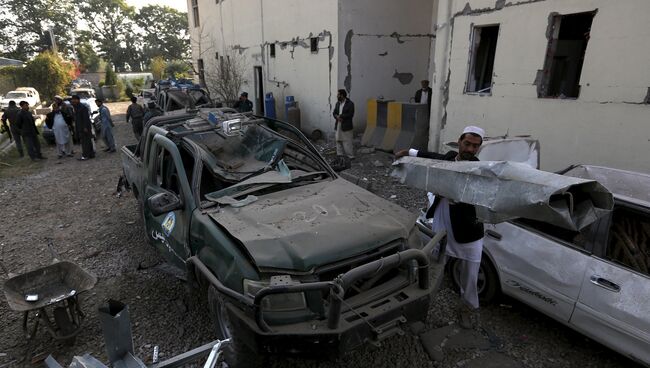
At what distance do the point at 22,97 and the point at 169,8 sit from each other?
41.1 meters

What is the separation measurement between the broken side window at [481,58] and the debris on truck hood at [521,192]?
19.2ft

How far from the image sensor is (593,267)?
2.94 m

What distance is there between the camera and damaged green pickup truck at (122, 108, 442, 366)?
244 cm

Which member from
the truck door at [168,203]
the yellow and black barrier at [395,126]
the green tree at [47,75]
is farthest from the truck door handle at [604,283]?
the green tree at [47,75]

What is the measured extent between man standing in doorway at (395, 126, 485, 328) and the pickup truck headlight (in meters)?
1.45

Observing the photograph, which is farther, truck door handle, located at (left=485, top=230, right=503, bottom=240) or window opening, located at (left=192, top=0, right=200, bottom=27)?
window opening, located at (left=192, top=0, right=200, bottom=27)

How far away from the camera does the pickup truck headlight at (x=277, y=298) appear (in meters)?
2.52

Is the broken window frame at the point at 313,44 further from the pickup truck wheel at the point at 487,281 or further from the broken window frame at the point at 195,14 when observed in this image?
the broken window frame at the point at 195,14

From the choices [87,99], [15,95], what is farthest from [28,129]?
[15,95]

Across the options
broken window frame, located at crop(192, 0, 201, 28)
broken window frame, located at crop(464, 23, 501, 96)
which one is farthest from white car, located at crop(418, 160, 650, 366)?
broken window frame, located at crop(192, 0, 201, 28)

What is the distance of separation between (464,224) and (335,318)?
1.50m

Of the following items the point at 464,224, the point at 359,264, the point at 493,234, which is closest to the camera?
the point at 359,264

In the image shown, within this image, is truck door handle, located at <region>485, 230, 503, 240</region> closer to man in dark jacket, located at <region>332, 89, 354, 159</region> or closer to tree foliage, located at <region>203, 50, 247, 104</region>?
man in dark jacket, located at <region>332, 89, 354, 159</region>

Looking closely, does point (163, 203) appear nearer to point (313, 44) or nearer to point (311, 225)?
point (311, 225)
